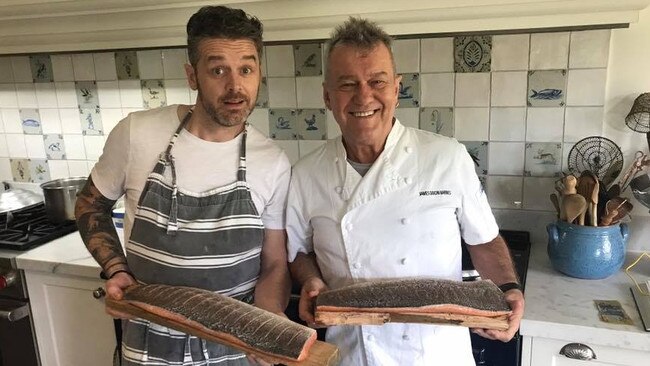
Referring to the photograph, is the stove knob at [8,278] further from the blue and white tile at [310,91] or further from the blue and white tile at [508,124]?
the blue and white tile at [508,124]

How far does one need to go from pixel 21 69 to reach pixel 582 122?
2141 millimetres

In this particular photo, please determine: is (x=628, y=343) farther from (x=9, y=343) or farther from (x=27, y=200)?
(x=27, y=200)

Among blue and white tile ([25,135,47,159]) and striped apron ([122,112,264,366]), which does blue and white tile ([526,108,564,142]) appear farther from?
blue and white tile ([25,135,47,159])

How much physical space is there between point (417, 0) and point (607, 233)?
764 millimetres

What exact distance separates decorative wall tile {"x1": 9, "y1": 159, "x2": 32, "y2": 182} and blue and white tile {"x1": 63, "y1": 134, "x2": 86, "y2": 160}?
243 mm

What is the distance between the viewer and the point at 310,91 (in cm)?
179

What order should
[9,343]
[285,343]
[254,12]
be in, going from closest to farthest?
[285,343]
[254,12]
[9,343]

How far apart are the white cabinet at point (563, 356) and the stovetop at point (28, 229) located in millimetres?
1546

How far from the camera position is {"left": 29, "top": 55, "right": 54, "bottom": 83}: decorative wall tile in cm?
212

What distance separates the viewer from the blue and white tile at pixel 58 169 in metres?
2.20

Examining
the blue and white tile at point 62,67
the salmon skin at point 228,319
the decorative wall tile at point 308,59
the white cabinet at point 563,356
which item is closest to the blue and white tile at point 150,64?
the blue and white tile at point 62,67

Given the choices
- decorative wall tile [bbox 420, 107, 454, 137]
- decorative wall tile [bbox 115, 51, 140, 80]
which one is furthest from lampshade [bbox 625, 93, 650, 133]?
decorative wall tile [bbox 115, 51, 140, 80]

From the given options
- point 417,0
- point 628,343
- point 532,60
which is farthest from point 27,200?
point 628,343

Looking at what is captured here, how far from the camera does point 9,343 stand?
1817 mm
